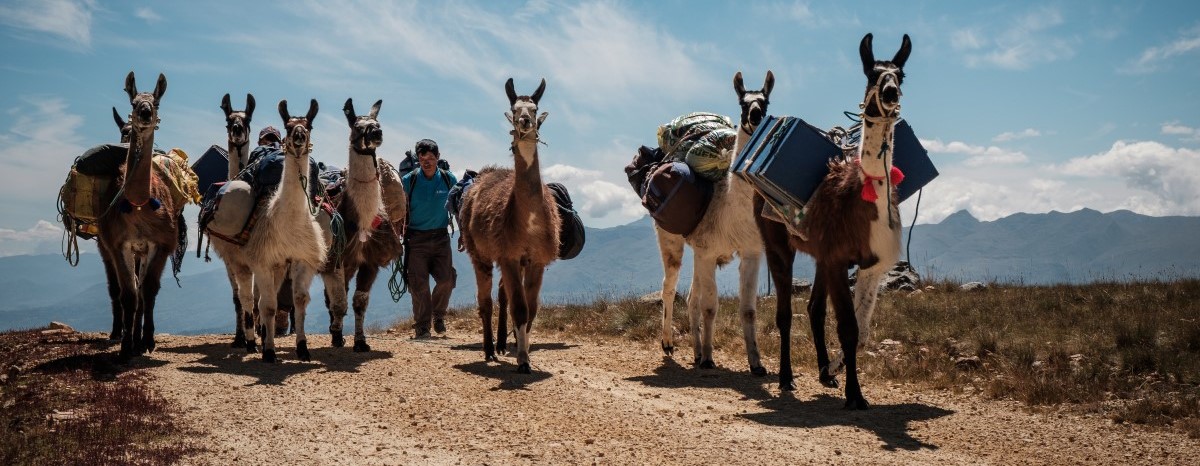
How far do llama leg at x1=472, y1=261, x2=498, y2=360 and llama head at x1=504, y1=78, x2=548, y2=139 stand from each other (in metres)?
1.60

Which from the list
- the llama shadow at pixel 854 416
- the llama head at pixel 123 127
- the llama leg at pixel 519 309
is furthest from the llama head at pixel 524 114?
the llama head at pixel 123 127

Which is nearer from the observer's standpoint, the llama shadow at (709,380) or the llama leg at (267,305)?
the llama shadow at (709,380)

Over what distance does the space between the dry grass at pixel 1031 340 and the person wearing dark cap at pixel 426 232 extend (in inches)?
59.3

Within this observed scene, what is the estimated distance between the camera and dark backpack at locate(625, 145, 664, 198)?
407 inches

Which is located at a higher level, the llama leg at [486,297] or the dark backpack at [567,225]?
the dark backpack at [567,225]

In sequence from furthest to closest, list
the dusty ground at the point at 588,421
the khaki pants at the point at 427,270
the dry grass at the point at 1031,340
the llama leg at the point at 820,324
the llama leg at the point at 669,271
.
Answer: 1. the khaki pants at the point at 427,270
2. the llama leg at the point at 669,271
3. the llama leg at the point at 820,324
4. the dry grass at the point at 1031,340
5. the dusty ground at the point at 588,421

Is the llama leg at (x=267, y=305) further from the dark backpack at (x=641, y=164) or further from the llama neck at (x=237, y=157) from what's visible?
the dark backpack at (x=641, y=164)

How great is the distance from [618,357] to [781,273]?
9.40ft

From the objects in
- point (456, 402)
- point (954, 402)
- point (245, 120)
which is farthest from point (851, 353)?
point (245, 120)

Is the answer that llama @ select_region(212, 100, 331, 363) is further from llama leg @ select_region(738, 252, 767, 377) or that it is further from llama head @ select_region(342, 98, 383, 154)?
llama leg @ select_region(738, 252, 767, 377)

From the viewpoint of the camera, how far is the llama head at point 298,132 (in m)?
8.68

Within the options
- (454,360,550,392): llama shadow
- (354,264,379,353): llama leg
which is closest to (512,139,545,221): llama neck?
(454,360,550,392): llama shadow

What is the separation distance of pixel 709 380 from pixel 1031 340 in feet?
11.4

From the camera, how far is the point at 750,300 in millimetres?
8438
